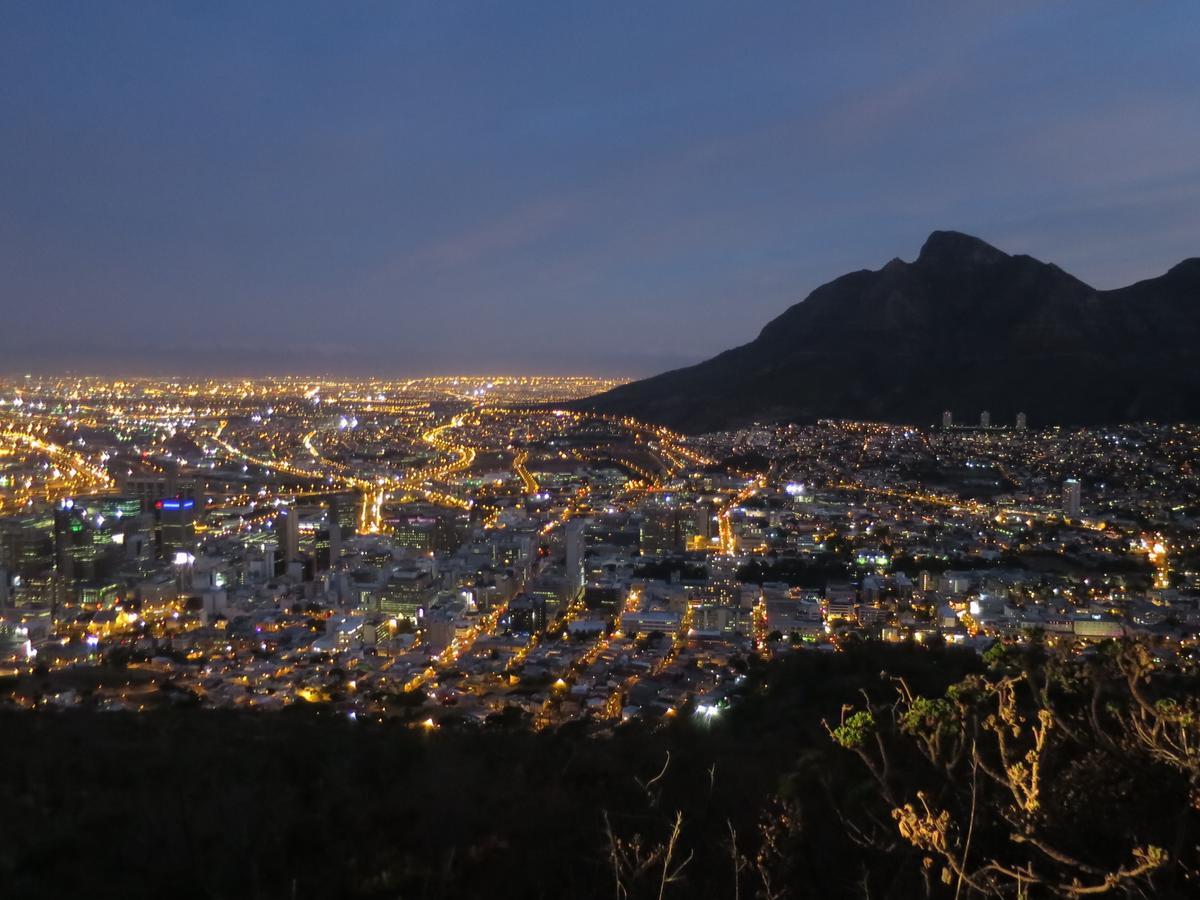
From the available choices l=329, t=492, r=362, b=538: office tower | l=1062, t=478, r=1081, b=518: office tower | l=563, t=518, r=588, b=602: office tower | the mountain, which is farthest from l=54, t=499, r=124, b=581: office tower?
the mountain

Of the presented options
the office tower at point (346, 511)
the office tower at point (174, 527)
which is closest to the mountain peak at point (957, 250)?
the office tower at point (346, 511)

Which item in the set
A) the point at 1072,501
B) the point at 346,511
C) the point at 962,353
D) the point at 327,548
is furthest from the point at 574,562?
the point at 962,353

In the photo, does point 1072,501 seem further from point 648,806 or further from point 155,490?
point 155,490

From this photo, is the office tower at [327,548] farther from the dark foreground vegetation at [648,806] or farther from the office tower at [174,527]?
the dark foreground vegetation at [648,806]

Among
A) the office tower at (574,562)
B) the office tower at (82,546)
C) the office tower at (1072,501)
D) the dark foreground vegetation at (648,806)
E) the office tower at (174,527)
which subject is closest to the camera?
the dark foreground vegetation at (648,806)

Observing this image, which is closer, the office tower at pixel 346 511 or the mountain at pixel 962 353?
the office tower at pixel 346 511

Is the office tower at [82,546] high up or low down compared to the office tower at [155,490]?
down

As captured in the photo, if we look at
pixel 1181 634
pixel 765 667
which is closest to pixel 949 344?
pixel 1181 634
